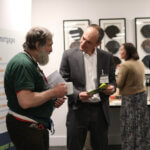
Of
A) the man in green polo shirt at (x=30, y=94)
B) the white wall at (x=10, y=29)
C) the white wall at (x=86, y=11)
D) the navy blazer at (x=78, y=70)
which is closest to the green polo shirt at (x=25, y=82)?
the man in green polo shirt at (x=30, y=94)

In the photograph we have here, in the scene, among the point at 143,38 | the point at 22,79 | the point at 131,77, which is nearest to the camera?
the point at 22,79

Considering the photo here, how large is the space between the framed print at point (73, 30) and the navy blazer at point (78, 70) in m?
1.88

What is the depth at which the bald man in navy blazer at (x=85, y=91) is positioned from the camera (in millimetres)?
2008

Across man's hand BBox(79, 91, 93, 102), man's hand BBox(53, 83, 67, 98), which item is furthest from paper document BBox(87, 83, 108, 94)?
man's hand BBox(53, 83, 67, 98)

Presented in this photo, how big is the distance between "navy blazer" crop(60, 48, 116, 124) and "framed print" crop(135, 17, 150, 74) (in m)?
2.02

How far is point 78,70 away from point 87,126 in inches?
19.7

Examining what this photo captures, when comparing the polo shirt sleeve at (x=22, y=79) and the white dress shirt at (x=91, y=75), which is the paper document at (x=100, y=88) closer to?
the white dress shirt at (x=91, y=75)

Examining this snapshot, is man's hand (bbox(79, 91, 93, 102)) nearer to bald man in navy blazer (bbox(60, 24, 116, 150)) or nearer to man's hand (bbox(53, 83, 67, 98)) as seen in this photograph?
bald man in navy blazer (bbox(60, 24, 116, 150))

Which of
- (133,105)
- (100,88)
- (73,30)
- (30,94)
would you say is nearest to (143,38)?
(73,30)

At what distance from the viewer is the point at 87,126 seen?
2.02 meters

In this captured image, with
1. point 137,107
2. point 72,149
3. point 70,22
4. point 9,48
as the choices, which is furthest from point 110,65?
point 70,22

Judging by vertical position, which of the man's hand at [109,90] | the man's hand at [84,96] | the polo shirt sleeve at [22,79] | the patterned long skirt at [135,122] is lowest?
the patterned long skirt at [135,122]

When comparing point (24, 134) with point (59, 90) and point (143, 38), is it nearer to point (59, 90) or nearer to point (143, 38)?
point (59, 90)

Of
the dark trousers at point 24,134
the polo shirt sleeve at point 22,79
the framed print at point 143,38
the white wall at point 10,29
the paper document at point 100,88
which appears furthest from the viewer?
the framed print at point 143,38
